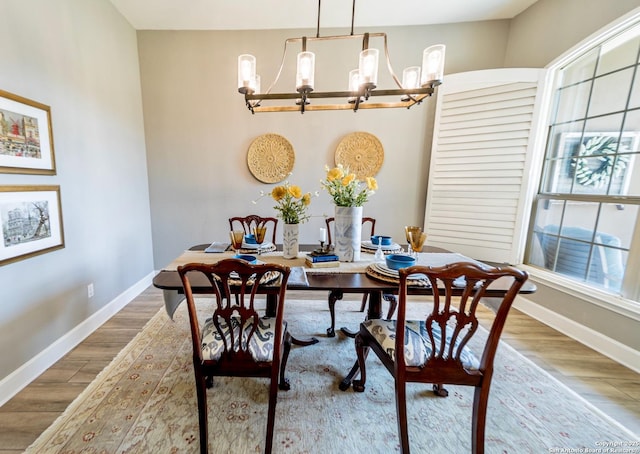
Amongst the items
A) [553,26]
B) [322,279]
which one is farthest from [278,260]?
[553,26]

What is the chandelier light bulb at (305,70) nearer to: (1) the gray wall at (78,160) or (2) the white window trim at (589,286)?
(1) the gray wall at (78,160)

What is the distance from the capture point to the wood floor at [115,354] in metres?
1.34

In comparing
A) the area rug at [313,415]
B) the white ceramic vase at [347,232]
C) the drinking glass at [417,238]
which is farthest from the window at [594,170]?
the white ceramic vase at [347,232]

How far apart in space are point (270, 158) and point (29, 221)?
2.03m

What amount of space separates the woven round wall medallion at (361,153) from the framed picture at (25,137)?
2435 mm

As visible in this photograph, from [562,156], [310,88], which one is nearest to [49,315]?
[310,88]

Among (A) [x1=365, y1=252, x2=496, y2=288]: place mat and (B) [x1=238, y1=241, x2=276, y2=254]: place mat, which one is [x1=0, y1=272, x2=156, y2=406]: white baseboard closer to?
(B) [x1=238, y1=241, x2=276, y2=254]: place mat

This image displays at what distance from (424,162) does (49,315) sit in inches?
144

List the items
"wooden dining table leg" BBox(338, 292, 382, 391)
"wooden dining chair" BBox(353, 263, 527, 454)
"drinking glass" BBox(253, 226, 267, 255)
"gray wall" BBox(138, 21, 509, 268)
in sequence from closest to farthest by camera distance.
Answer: "wooden dining chair" BBox(353, 263, 527, 454) < "wooden dining table leg" BBox(338, 292, 382, 391) < "drinking glass" BBox(253, 226, 267, 255) < "gray wall" BBox(138, 21, 509, 268)

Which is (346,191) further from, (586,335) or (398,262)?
(586,335)

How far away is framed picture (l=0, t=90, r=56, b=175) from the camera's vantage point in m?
1.47

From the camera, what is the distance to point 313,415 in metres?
1.39

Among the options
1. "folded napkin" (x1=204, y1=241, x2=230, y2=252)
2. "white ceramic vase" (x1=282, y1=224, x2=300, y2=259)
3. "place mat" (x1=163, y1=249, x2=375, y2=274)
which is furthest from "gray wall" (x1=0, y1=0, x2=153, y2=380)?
"white ceramic vase" (x1=282, y1=224, x2=300, y2=259)

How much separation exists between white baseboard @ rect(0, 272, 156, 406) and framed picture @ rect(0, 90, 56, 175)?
3.90 feet
